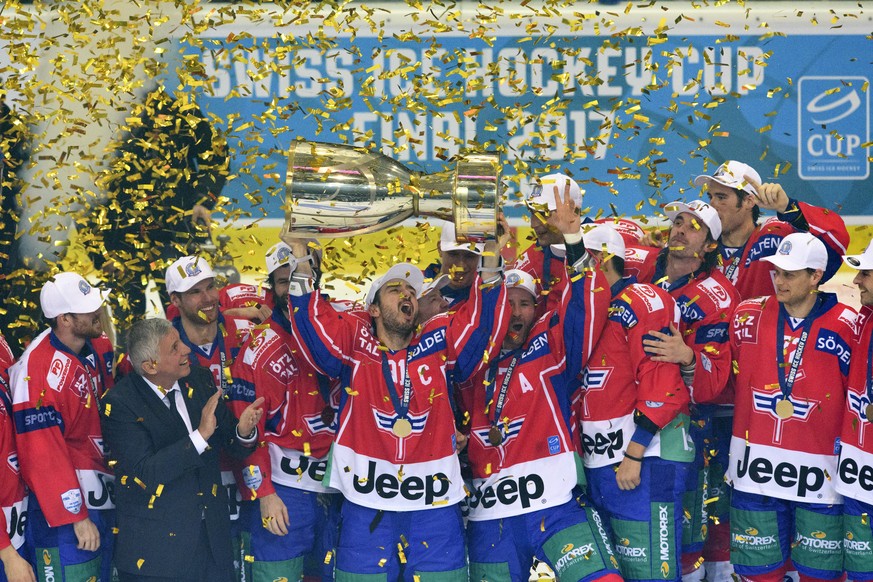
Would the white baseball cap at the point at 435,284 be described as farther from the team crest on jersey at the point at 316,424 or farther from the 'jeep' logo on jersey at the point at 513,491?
the 'jeep' logo on jersey at the point at 513,491

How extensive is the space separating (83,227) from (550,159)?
3.36 metres

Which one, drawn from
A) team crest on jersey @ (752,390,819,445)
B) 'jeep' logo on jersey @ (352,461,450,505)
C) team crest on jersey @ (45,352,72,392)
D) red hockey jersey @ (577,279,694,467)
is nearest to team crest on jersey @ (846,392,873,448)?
team crest on jersey @ (752,390,819,445)

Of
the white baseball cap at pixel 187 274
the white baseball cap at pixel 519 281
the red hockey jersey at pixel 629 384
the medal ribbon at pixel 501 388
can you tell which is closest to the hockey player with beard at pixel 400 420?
the medal ribbon at pixel 501 388

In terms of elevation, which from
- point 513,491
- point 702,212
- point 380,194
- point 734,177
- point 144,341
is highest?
point 380,194

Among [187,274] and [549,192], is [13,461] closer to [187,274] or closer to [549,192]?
[187,274]

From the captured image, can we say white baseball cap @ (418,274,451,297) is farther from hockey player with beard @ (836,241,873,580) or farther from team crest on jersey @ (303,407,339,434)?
hockey player with beard @ (836,241,873,580)

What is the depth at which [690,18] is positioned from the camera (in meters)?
7.77

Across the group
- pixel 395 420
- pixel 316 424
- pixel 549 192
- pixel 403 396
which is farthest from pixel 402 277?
pixel 316 424

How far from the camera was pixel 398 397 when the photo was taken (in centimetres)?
479

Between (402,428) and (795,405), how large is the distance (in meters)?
1.80

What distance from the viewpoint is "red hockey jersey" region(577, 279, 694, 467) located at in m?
4.97

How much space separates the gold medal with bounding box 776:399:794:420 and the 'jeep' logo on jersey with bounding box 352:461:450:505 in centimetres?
156

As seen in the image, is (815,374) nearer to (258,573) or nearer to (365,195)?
(365,195)

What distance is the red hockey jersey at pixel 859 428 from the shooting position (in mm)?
4699
